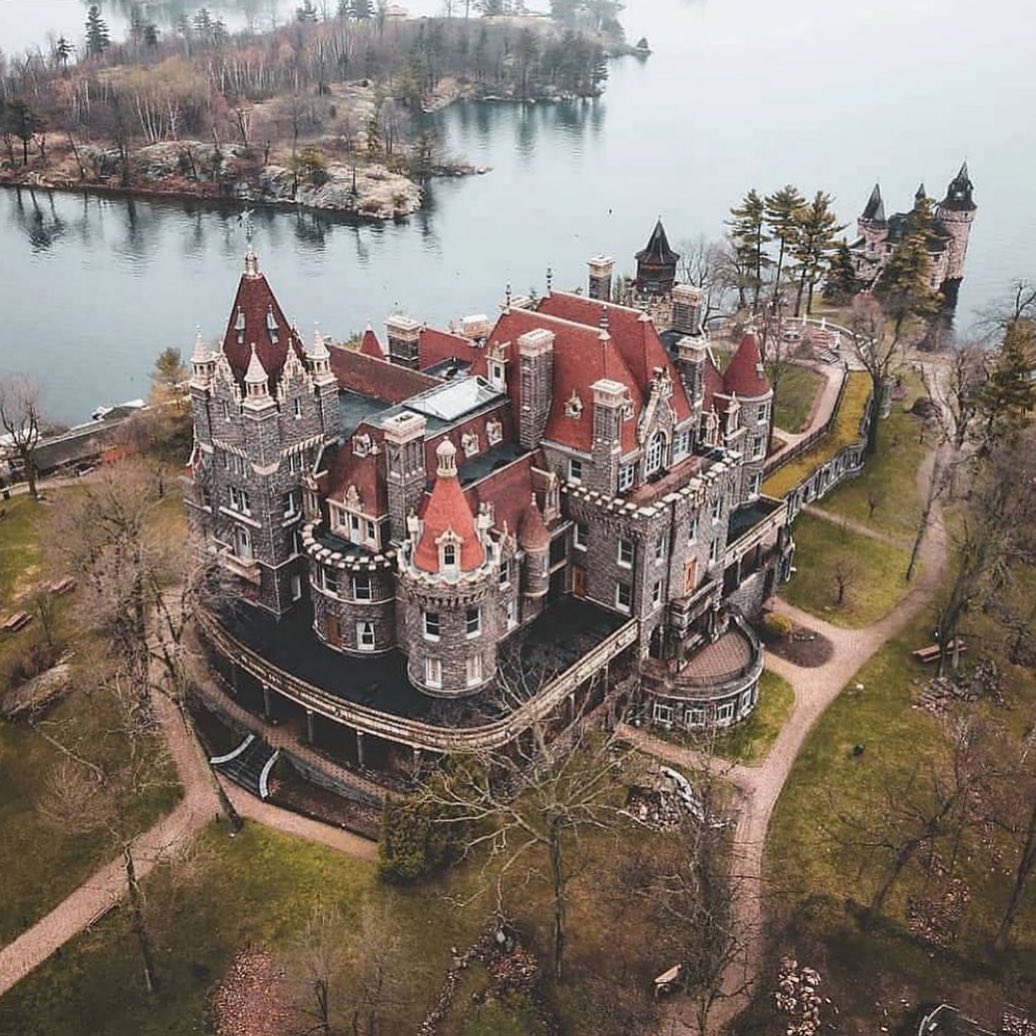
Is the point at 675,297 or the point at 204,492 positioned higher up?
the point at 675,297

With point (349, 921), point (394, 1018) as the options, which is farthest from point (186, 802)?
point (394, 1018)

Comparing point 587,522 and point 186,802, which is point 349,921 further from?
point 587,522

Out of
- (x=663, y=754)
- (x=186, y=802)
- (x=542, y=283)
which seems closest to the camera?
(x=186, y=802)

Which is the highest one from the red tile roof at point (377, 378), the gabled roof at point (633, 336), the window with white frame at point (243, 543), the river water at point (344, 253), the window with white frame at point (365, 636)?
the gabled roof at point (633, 336)

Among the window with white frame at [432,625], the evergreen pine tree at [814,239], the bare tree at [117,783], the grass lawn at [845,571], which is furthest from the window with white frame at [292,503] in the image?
the evergreen pine tree at [814,239]

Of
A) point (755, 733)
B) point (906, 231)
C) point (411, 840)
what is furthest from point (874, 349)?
point (411, 840)

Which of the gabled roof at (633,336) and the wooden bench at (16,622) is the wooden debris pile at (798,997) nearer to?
the gabled roof at (633,336)
